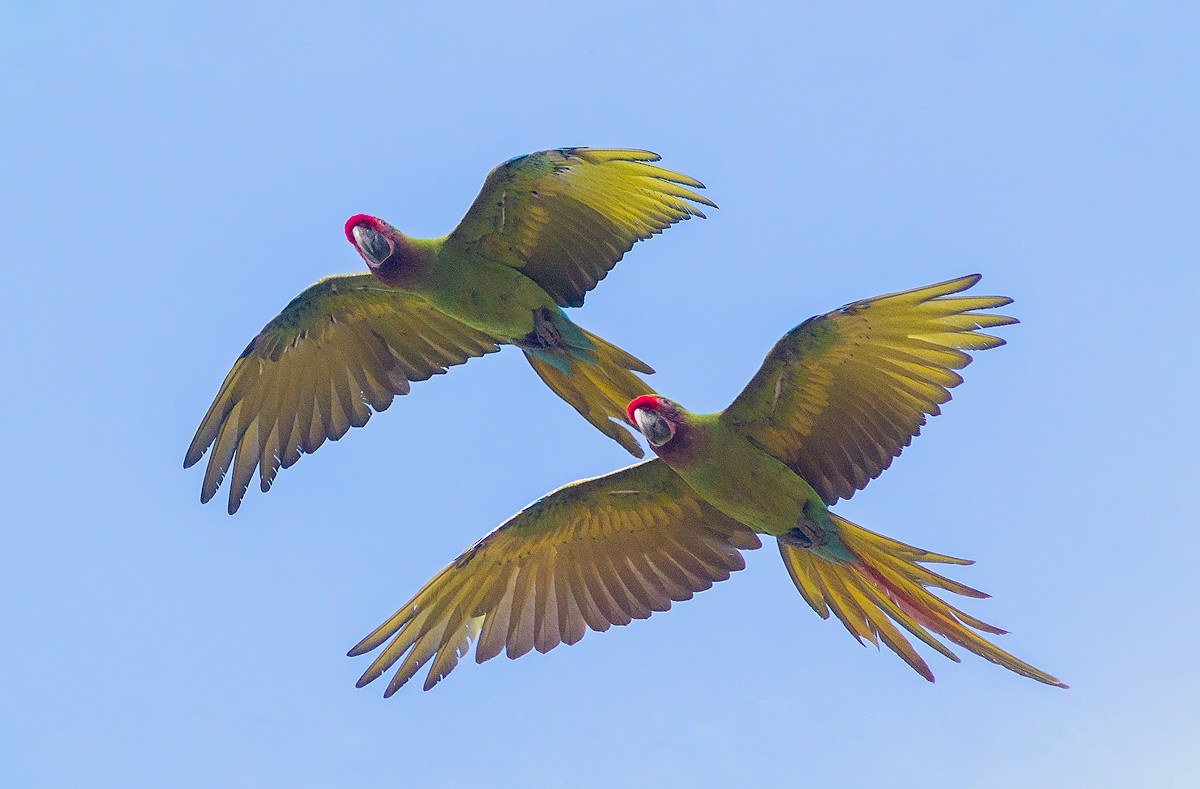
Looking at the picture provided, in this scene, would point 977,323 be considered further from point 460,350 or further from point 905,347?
point 460,350

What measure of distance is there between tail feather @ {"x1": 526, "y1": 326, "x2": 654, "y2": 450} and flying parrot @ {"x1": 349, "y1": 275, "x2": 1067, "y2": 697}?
1.35ft

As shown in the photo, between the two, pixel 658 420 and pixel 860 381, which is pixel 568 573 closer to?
pixel 658 420

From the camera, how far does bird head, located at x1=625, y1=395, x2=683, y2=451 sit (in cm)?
823

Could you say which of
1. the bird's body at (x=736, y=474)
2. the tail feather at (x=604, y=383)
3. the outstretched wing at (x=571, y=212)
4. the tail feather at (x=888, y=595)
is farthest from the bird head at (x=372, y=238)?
the tail feather at (x=888, y=595)

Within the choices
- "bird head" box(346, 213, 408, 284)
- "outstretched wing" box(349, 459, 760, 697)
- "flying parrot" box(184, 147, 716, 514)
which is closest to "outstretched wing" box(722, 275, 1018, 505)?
"outstretched wing" box(349, 459, 760, 697)

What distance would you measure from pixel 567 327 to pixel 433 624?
74.8 inches

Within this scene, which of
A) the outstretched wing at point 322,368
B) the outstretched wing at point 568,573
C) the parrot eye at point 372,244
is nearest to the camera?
the outstretched wing at point 568,573

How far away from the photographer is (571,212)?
9227mm

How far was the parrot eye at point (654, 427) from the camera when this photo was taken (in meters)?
8.23

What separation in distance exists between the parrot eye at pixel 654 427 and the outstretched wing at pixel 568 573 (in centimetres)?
53

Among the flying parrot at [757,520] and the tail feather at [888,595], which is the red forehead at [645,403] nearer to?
the flying parrot at [757,520]

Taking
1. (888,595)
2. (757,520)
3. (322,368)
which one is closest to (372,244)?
(322,368)

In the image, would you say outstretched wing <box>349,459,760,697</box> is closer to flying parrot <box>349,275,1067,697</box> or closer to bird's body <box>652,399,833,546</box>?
flying parrot <box>349,275,1067,697</box>

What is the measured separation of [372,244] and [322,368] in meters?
1.09
